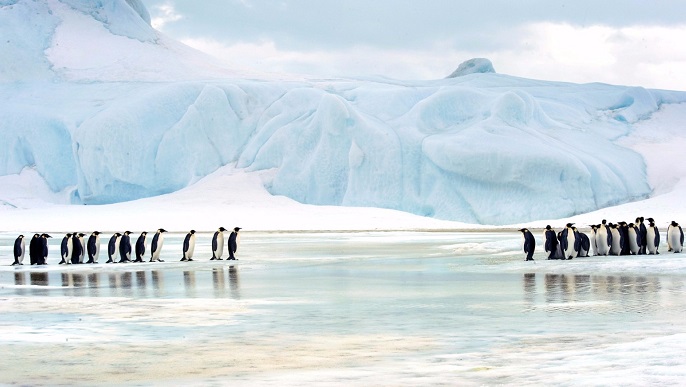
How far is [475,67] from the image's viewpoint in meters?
63.9

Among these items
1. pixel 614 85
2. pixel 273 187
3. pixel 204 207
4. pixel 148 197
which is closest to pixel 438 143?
pixel 273 187

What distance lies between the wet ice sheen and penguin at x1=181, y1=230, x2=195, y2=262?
3.35m

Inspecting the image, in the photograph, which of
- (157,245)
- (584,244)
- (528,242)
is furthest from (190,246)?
(584,244)

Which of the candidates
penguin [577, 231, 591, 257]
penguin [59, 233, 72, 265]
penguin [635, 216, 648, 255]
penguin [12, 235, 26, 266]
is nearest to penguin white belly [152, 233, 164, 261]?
penguin [59, 233, 72, 265]

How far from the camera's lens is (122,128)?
162ft

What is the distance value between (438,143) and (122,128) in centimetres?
1649

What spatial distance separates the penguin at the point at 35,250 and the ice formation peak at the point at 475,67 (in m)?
44.5

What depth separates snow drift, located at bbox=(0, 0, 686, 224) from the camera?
45.0 m

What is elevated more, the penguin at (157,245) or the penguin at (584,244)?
the penguin at (157,245)

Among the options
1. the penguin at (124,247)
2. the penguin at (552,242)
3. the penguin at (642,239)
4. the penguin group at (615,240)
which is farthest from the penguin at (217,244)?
the penguin at (642,239)

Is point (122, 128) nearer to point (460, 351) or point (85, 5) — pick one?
point (85, 5)

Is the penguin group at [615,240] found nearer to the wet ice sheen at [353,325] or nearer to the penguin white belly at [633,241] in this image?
the penguin white belly at [633,241]

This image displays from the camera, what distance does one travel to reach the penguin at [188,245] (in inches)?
893

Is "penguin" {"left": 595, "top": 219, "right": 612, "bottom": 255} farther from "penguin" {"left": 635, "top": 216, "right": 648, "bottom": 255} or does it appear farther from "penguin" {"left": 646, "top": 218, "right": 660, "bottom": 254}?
"penguin" {"left": 646, "top": 218, "right": 660, "bottom": 254}
